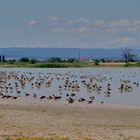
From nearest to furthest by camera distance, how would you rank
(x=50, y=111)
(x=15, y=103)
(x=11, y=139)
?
1. (x=11, y=139)
2. (x=50, y=111)
3. (x=15, y=103)

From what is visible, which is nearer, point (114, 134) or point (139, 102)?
point (114, 134)

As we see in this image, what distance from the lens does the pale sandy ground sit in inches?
814

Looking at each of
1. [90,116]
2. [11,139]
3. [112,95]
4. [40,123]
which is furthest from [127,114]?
[112,95]

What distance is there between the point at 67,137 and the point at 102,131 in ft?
8.21

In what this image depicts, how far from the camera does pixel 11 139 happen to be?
61.7 ft

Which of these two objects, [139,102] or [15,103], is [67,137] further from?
[139,102]

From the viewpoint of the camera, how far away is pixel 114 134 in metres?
20.6

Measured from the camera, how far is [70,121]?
25.9 meters

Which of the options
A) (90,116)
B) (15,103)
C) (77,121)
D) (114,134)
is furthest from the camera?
(15,103)

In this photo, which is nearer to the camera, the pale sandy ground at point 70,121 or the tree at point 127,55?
the pale sandy ground at point 70,121

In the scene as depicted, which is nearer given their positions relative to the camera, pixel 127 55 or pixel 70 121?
pixel 70 121

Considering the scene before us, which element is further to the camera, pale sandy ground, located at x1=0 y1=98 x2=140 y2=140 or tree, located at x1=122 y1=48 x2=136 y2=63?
tree, located at x1=122 y1=48 x2=136 y2=63

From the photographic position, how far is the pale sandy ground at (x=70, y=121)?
20.7 meters

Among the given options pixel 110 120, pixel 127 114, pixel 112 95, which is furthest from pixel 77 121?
pixel 112 95
